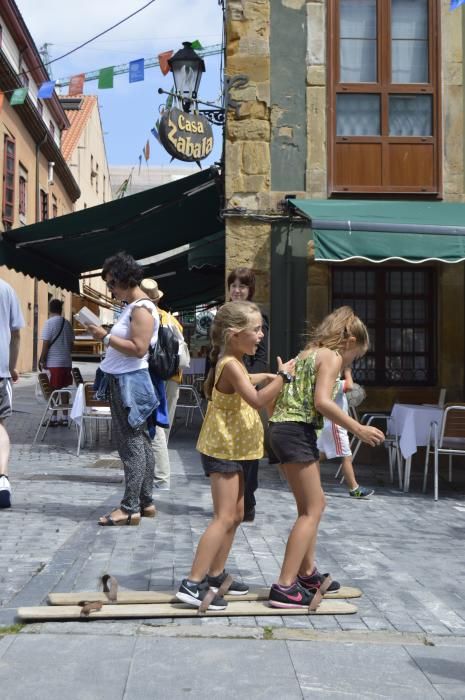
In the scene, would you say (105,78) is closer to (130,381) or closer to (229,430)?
(130,381)

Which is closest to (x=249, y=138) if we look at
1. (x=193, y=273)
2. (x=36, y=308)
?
(x=193, y=273)

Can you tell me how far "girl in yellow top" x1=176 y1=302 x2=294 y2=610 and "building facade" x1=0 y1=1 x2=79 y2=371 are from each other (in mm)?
20483

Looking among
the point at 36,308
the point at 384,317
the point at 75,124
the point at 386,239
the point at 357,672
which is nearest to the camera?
the point at 357,672

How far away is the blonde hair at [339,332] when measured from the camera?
4.23m

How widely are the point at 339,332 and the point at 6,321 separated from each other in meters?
3.57

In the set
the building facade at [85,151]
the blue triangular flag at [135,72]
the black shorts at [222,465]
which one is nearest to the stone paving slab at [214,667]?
the black shorts at [222,465]

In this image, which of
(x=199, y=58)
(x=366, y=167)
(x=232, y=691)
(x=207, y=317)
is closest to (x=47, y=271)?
(x=199, y=58)

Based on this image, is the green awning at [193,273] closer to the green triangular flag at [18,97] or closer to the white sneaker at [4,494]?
the green triangular flag at [18,97]

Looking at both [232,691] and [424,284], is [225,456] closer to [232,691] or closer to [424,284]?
[232,691]

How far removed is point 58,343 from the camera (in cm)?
1294

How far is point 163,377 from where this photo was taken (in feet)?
21.0

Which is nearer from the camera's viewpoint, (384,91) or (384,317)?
(384,91)

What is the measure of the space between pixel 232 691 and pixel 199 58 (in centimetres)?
1026

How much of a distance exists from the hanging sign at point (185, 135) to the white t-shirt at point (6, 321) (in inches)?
209
